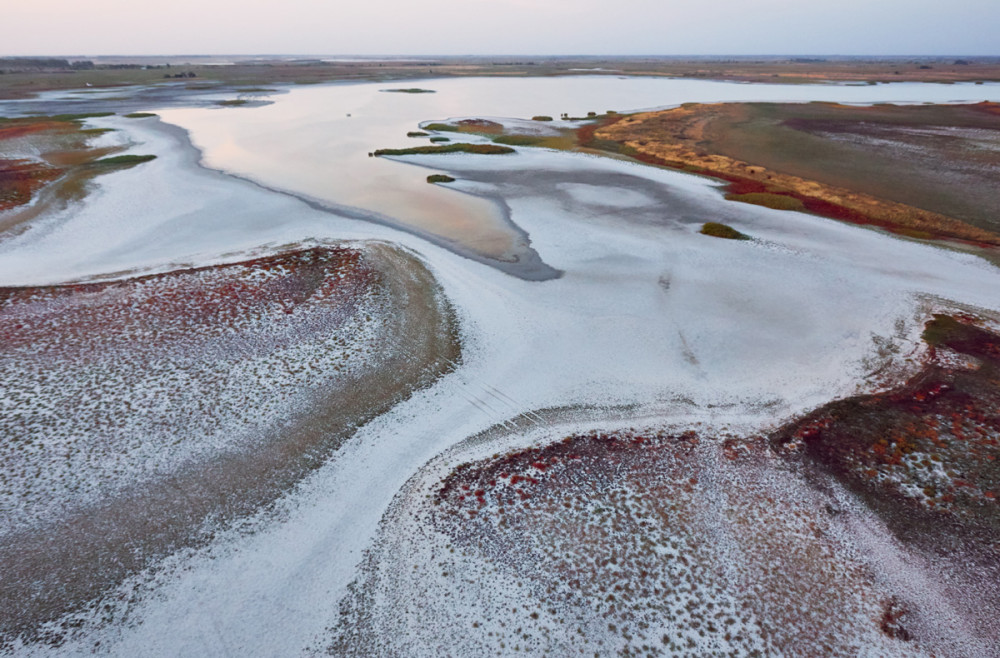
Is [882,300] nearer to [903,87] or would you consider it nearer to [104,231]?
[104,231]

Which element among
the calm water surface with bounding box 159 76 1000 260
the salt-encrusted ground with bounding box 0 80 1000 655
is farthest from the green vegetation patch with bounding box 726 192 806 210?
the calm water surface with bounding box 159 76 1000 260

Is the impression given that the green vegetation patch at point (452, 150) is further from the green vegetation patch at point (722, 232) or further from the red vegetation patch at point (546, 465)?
the red vegetation patch at point (546, 465)

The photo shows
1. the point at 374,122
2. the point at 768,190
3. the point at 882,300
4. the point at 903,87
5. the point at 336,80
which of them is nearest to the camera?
the point at 882,300

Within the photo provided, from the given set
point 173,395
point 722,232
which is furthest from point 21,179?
point 722,232

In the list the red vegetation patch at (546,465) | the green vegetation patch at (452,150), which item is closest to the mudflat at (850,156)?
the green vegetation patch at (452,150)

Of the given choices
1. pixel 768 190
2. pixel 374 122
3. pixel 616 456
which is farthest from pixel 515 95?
pixel 616 456

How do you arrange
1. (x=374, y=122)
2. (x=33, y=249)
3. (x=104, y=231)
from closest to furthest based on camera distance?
(x=33, y=249) → (x=104, y=231) → (x=374, y=122)

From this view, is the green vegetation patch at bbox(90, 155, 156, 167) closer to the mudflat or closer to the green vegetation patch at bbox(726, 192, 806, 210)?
the mudflat
